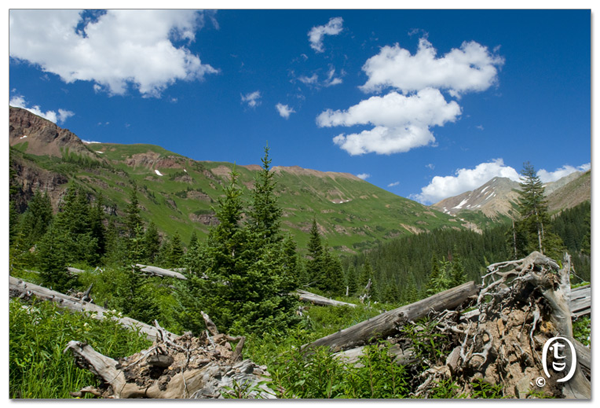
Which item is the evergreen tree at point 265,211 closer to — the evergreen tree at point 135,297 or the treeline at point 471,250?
the evergreen tree at point 135,297

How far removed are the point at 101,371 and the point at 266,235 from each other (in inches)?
513

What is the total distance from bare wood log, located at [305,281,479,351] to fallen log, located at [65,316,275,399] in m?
1.05

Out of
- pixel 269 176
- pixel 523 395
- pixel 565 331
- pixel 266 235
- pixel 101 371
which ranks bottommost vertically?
pixel 523 395

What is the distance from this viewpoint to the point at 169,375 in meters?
4.33

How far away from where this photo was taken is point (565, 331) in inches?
159

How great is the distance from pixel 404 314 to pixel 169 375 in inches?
138

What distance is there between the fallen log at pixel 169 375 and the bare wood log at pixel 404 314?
1054mm

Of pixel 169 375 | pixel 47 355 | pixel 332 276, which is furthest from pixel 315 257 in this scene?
pixel 47 355

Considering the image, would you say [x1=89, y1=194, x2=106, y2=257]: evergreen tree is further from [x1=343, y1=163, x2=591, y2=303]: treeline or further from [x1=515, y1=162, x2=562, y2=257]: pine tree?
[x1=515, y1=162, x2=562, y2=257]: pine tree

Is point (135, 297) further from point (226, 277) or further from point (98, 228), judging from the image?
point (98, 228)

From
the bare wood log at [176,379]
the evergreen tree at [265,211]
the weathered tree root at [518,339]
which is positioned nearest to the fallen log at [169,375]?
the bare wood log at [176,379]

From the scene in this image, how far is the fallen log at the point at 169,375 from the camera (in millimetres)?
4040
